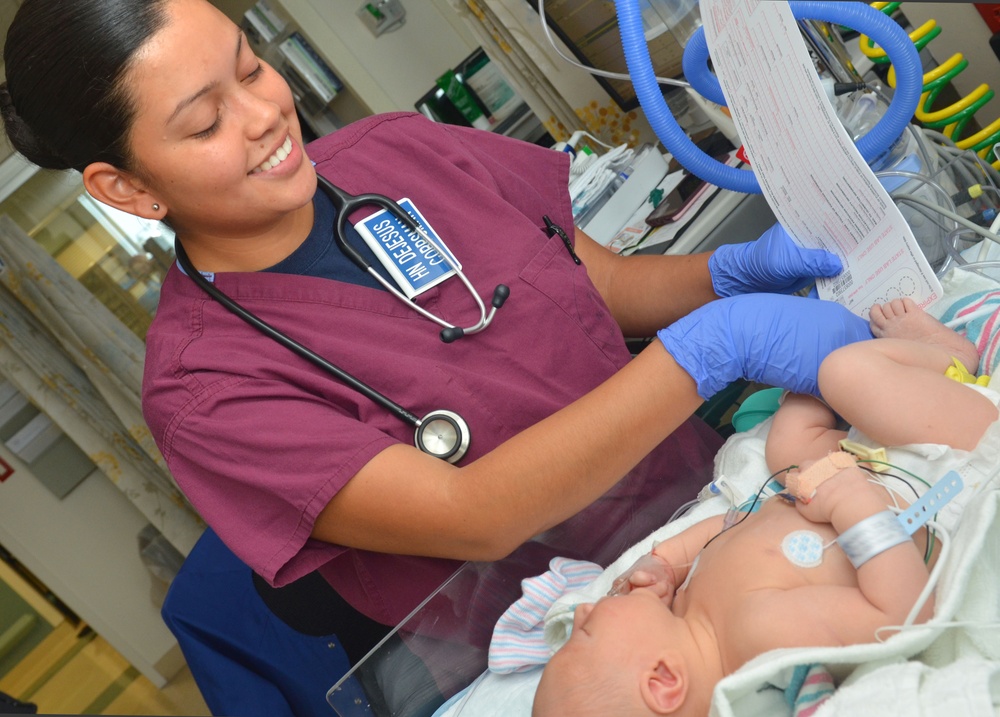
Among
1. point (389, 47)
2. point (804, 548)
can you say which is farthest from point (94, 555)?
point (804, 548)

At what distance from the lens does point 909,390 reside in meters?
0.98

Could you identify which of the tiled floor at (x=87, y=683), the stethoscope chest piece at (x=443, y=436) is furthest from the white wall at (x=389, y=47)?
the tiled floor at (x=87, y=683)

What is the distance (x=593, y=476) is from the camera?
3.43ft

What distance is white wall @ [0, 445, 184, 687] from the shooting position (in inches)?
161

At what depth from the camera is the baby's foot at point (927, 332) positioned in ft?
3.53

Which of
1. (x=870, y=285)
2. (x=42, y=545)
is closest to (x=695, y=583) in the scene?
(x=870, y=285)

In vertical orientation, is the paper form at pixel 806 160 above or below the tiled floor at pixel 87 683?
above

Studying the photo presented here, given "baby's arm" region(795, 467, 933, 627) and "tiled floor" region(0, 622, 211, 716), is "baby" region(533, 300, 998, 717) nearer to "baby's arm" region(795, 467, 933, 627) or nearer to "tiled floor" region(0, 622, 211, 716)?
"baby's arm" region(795, 467, 933, 627)

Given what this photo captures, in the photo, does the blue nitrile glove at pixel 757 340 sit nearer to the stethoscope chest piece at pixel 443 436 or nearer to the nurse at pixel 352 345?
the nurse at pixel 352 345

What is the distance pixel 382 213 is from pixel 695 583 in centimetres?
71

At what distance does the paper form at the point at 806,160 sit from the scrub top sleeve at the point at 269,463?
2.03 ft

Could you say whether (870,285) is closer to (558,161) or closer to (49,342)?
(558,161)

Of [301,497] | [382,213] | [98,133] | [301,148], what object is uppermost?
[98,133]

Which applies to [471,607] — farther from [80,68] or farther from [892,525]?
[80,68]
